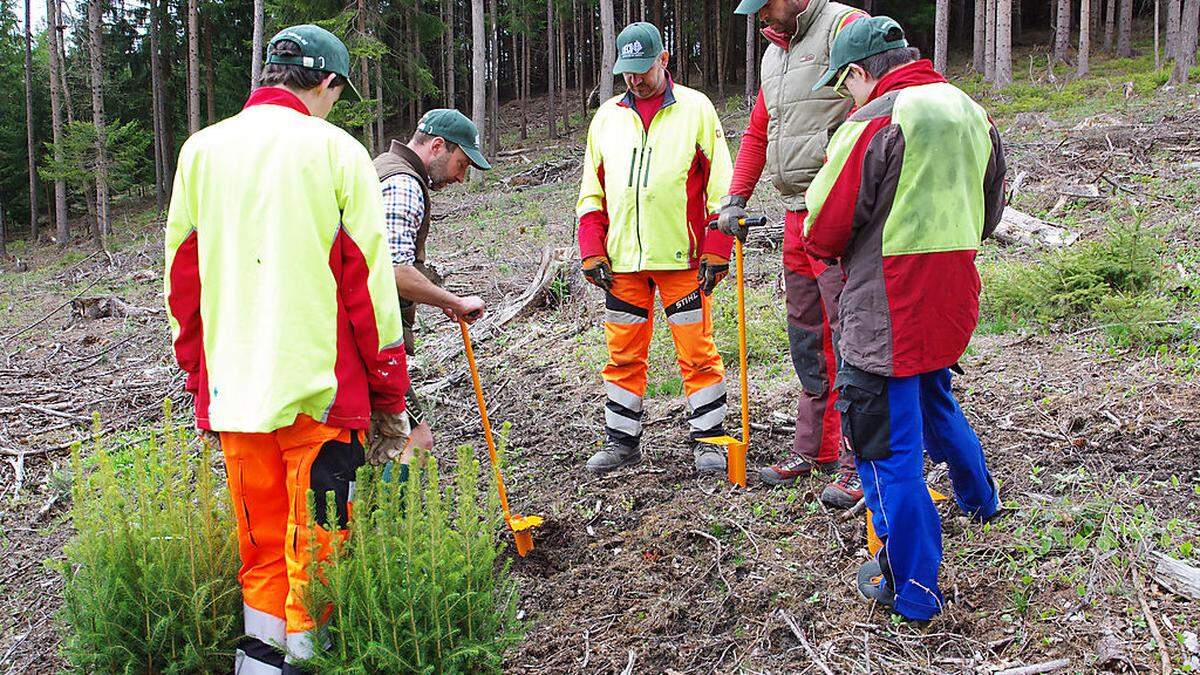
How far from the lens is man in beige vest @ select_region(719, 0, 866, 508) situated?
4023 millimetres

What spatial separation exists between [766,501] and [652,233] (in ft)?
5.38

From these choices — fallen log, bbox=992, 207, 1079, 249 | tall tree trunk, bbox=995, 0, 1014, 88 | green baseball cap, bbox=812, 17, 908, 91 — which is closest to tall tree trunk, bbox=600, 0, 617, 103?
tall tree trunk, bbox=995, 0, 1014, 88

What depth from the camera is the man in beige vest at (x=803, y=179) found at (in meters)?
4.02

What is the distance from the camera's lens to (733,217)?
429 cm

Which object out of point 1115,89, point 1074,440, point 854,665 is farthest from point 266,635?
point 1115,89

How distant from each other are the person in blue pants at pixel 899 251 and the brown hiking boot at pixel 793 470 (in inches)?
50.2

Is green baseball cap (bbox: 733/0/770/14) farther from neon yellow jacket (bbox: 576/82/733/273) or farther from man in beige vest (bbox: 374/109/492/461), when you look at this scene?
man in beige vest (bbox: 374/109/492/461)

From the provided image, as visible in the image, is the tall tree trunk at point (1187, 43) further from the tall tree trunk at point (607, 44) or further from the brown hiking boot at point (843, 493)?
the brown hiking boot at point (843, 493)

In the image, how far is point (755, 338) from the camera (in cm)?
668

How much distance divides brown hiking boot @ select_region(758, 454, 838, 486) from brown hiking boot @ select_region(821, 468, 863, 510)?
0.31 m

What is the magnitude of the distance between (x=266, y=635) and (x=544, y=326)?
17.4 ft

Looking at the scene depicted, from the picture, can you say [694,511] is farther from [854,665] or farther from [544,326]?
[544,326]

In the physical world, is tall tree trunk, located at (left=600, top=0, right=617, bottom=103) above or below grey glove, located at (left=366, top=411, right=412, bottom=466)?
above

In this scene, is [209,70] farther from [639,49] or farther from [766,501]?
[766,501]
